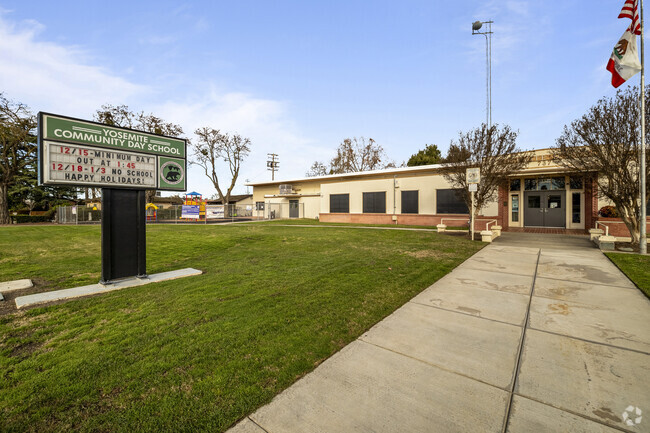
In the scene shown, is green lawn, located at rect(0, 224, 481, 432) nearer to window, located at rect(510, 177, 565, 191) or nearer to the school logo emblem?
the school logo emblem

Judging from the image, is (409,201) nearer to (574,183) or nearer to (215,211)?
(574,183)

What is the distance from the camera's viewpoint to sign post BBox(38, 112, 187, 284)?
575cm

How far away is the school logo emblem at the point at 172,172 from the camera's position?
740 cm

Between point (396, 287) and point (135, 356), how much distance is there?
4.50 m

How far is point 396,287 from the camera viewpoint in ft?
18.7

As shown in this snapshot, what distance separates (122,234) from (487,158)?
17.8 metres

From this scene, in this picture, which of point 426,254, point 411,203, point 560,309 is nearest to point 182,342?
point 560,309

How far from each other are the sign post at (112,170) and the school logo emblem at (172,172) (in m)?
0.03

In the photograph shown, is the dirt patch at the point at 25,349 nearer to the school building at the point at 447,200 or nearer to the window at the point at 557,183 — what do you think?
the school building at the point at 447,200

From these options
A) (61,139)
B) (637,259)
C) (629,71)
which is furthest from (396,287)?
(629,71)

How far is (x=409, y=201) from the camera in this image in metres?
24.8

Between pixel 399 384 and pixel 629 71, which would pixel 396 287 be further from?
pixel 629 71

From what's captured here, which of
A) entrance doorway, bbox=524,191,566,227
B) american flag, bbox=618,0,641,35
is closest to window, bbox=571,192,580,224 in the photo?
entrance doorway, bbox=524,191,566,227

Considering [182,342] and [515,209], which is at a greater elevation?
[515,209]
